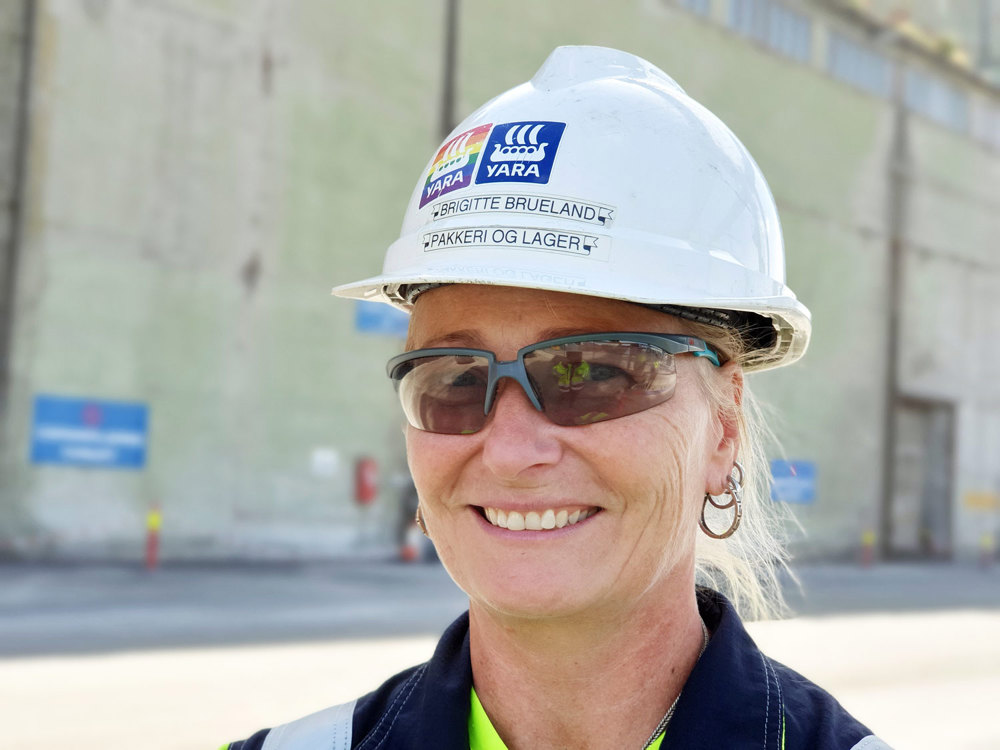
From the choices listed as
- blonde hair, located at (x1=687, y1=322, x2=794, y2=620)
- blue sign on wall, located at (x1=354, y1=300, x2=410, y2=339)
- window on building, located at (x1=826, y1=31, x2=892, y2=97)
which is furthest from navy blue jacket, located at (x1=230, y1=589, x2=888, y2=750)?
window on building, located at (x1=826, y1=31, x2=892, y2=97)

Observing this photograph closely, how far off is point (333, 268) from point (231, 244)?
180 centimetres

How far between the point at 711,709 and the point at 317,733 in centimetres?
60

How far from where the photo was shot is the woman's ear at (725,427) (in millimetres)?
1861

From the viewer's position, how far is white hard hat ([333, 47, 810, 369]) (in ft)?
5.65

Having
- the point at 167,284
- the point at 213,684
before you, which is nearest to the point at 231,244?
the point at 167,284

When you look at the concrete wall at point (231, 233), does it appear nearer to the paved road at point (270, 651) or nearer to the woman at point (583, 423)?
the paved road at point (270, 651)

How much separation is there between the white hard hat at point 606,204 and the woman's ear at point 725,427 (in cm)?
10

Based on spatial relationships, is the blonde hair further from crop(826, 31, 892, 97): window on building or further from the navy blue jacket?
crop(826, 31, 892, 97): window on building

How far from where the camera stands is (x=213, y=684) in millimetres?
7375

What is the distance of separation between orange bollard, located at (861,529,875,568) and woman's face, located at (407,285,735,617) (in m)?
24.9

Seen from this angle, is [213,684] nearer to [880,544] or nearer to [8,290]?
[8,290]

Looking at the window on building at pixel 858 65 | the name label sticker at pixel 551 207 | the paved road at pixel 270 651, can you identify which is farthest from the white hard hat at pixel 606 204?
the window on building at pixel 858 65

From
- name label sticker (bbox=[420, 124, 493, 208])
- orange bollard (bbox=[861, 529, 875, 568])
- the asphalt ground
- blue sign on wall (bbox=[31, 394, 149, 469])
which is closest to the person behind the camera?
name label sticker (bbox=[420, 124, 493, 208])

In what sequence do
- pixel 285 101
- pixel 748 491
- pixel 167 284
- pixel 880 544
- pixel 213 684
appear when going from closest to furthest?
pixel 748 491 → pixel 213 684 → pixel 167 284 → pixel 285 101 → pixel 880 544
